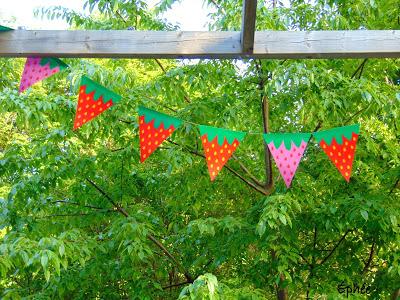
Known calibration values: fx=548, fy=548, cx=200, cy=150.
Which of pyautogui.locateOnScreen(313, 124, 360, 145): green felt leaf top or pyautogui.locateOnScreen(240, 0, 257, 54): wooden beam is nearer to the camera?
pyautogui.locateOnScreen(240, 0, 257, 54): wooden beam

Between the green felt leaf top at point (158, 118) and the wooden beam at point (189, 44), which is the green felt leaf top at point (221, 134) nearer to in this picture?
the green felt leaf top at point (158, 118)

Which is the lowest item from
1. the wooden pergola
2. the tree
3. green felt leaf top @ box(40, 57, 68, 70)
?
the tree

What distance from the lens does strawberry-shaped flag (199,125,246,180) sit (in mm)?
2441

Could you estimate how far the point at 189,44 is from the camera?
2.00 meters

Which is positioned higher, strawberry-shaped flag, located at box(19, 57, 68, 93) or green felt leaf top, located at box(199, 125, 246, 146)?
strawberry-shaped flag, located at box(19, 57, 68, 93)

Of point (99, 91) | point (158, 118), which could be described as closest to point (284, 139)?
point (158, 118)

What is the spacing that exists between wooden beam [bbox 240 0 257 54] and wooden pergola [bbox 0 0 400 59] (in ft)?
0.07

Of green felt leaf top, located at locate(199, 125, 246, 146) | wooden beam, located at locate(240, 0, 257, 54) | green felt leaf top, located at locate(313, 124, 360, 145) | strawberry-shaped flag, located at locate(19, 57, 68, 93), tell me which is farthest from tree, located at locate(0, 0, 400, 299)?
wooden beam, located at locate(240, 0, 257, 54)

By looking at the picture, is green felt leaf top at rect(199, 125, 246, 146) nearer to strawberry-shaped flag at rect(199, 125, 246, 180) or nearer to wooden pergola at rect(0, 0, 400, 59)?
strawberry-shaped flag at rect(199, 125, 246, 180)

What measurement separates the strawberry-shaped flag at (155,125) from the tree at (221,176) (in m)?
0.26

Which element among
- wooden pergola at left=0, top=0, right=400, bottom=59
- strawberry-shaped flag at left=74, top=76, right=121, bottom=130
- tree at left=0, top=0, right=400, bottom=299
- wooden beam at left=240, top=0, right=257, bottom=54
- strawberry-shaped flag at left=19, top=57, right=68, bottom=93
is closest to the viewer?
wooden beam at left=240, top=0, right=257, bottom=54

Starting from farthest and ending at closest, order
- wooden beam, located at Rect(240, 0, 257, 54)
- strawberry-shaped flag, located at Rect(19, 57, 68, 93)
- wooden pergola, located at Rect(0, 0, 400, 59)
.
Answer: strawberry-shaped flag, located at Rect(19, 57, 68, 93), wooden pergola, located at Rect(0, 0, 400, 59), wooden beam, located at Rect(240, 0, 257, 54)

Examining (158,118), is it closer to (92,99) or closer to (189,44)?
(92,99)

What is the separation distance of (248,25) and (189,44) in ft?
0.80
